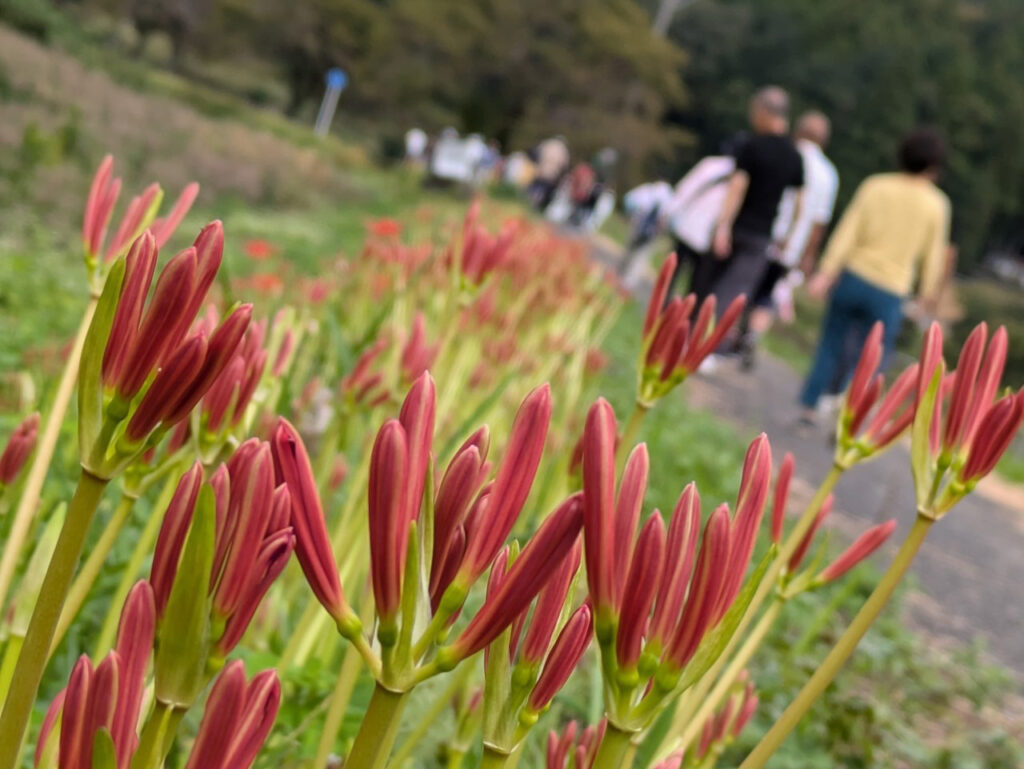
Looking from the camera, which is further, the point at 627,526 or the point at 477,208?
the point at 477,208

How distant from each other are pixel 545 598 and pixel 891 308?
601cm

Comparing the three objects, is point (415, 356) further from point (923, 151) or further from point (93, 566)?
point (923, 151)

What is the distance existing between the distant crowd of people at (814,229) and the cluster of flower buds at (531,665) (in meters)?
5.74

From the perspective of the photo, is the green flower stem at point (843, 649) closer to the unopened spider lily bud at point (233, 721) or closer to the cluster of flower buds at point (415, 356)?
the unopened spider lily bud at point (233, 721)

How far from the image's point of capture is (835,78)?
61125mm

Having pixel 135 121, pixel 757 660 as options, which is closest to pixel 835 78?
pixel 135 121

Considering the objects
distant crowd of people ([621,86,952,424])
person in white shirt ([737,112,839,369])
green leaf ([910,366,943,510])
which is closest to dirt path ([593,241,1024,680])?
distant crowd of people ([621,86,952,424])

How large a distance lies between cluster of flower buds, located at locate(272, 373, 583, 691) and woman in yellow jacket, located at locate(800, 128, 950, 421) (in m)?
5.59

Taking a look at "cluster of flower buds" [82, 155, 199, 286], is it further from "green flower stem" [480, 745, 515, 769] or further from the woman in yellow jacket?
the woman in yellow jacket

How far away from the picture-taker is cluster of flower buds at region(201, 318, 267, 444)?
832 millimetres

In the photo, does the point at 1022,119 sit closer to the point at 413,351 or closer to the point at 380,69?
the point at 380,69

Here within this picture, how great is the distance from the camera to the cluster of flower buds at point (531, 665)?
60 cm

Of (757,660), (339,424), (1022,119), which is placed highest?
(1022,119)

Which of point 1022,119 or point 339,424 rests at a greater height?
point 1022,119
